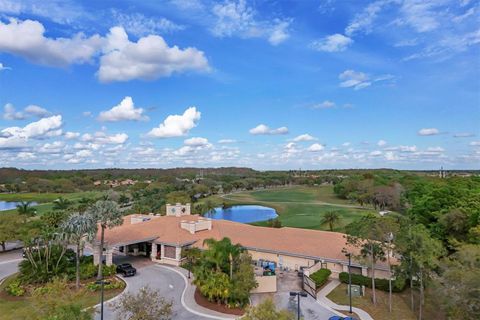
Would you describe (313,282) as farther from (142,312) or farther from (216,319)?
(142,312)

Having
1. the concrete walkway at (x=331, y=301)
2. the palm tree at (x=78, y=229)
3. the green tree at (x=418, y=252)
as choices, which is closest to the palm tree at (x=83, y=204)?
the palm tree at (x=78, y=229)

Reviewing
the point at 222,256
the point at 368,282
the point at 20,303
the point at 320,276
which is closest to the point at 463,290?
the point at 368,282

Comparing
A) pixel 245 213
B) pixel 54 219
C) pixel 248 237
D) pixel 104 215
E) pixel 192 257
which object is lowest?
pixel 245 213

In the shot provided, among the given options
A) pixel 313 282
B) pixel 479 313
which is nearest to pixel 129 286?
pixel 313 282

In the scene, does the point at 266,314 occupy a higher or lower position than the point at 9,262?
higher

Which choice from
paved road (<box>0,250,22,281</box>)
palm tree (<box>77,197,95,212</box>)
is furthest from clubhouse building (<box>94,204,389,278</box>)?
palm tree (<box>77,197,95,212</box>)

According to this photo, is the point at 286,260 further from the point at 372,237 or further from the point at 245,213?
the point at 245,213

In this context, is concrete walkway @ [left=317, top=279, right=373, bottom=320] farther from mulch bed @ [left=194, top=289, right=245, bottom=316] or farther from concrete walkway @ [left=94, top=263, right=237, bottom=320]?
concrete walkway @ [left=94, top=263, right=237, bottom=320]
